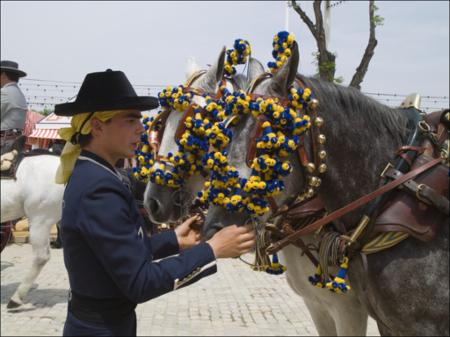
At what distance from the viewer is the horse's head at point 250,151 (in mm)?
2287

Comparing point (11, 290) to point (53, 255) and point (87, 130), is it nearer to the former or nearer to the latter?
point (53, 255)

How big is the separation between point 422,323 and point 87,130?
176 cm

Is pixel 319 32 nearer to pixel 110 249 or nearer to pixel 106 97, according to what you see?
pixel 106 97

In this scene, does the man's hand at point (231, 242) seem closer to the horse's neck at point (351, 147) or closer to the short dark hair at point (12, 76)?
the horse's neck at point (351, 147)

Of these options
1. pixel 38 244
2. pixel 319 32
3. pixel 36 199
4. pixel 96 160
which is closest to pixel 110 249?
pixel 96 160

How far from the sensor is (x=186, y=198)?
3850mm

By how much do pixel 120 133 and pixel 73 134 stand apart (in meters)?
0.22

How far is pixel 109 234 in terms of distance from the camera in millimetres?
1806

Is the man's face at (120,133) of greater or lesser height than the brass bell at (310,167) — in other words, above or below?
above

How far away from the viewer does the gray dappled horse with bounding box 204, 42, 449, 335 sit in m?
2.39

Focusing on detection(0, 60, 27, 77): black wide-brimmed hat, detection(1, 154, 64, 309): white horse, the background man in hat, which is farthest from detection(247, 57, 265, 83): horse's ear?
detection(0, 60, 27, 77): black wide-brimmed hat

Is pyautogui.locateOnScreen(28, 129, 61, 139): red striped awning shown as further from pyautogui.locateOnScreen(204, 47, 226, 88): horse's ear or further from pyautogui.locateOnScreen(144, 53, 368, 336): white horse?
pyautogui.locateOnScreen(144, 53, 368, 336): white horse

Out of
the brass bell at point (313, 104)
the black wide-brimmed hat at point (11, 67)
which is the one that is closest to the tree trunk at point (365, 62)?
the black wide-brimmed hat at point (11, 67)

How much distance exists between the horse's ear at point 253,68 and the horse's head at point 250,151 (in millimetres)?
885
